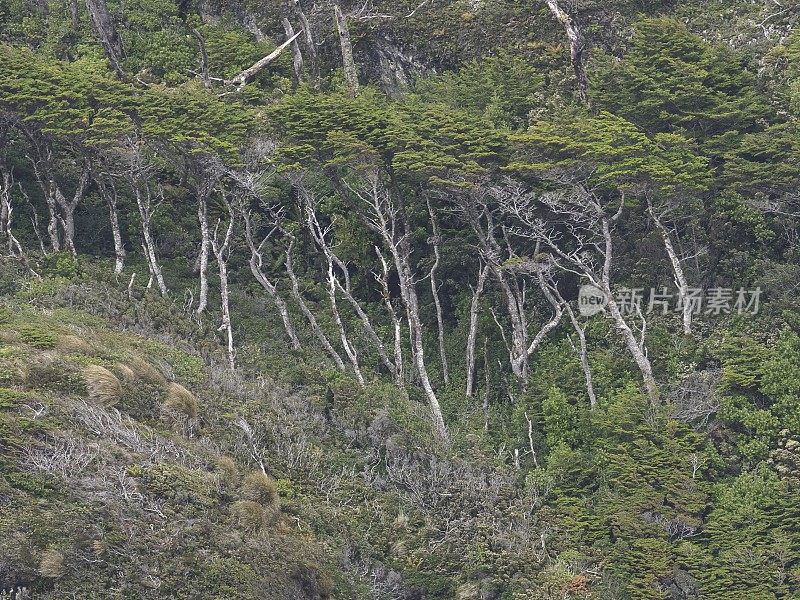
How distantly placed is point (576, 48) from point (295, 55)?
928 centimetres

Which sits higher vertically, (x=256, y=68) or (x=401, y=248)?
(x=256, y=68)

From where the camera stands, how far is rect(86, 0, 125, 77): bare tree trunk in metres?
36.9

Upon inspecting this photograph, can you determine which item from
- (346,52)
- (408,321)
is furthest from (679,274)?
(346,52)

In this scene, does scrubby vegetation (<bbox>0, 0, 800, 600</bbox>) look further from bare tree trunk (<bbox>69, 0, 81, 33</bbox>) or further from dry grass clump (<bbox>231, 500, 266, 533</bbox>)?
bare tree trunk (<bbox>69, 0, 81, 33</bbox>)

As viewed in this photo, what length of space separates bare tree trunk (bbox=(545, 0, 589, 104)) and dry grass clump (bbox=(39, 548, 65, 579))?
20863 mm

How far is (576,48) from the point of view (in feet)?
123

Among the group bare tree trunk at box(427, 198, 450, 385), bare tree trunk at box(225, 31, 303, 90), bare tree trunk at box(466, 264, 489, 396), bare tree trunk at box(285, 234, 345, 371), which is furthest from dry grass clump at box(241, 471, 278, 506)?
bare tree trunk at box(225, 31, 303, 90)

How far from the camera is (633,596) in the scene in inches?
1041

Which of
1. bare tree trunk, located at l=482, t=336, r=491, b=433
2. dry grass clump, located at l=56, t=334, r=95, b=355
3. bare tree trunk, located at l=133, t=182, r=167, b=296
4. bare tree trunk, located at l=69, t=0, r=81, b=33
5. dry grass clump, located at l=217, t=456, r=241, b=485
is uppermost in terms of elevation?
bare tree trunk, located at l=69, t=0, r=81, b=33

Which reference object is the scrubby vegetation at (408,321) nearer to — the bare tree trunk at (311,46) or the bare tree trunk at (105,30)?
the bare tree trunk at (105,30)

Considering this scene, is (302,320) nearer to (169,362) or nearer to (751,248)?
(169,362)

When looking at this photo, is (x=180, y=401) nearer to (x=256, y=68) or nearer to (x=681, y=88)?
(x=256, y=68)

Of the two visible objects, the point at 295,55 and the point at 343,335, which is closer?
the point at 343,335

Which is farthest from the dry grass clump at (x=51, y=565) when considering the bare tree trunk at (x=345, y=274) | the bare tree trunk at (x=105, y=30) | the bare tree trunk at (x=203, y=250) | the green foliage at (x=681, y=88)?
the green foliage at (x=681, y=88)
